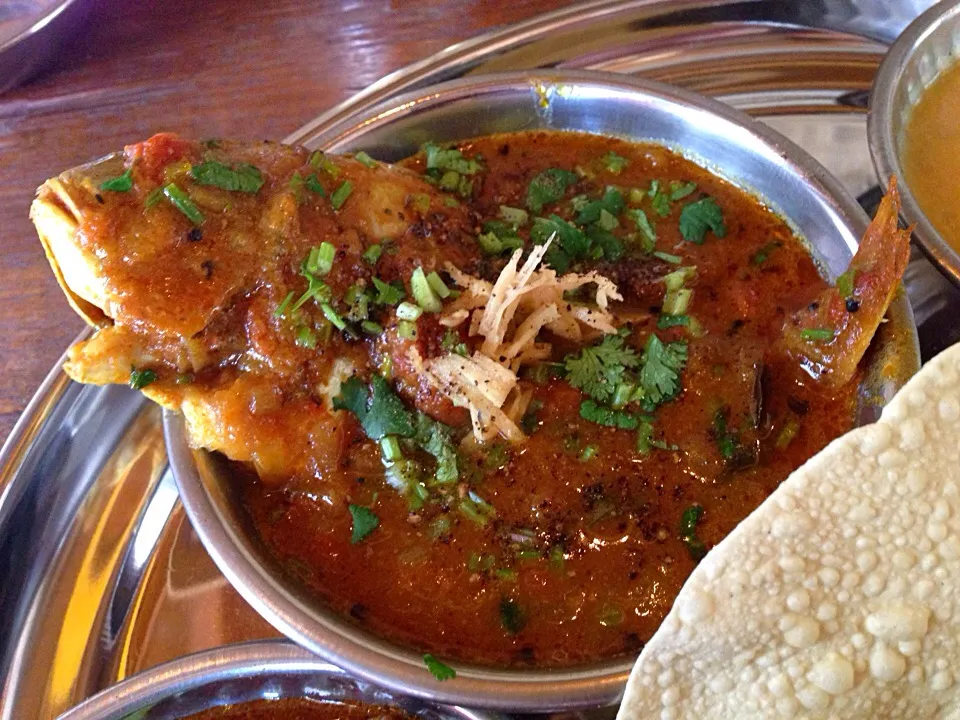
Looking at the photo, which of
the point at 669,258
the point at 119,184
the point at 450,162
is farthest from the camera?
the point at 450,162

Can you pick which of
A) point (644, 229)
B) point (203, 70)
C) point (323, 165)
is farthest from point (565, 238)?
point (203, 70)

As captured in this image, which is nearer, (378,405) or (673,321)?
(378,405)

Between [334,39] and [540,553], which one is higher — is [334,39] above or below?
above

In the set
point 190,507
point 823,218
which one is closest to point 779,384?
point 823,218

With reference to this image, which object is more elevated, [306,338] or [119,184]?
[119,184]

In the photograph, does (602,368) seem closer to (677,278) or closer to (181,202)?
(677,278)

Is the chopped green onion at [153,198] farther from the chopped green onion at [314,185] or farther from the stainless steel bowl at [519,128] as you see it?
the stainless steel bowl at [519,128]

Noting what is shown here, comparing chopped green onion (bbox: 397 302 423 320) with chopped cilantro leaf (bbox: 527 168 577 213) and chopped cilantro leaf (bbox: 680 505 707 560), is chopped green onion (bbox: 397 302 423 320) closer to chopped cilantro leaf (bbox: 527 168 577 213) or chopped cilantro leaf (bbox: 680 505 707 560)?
chopped cilantro leaf (bbox: 527 168 577 213)

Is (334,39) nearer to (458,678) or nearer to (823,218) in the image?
(823,218)
